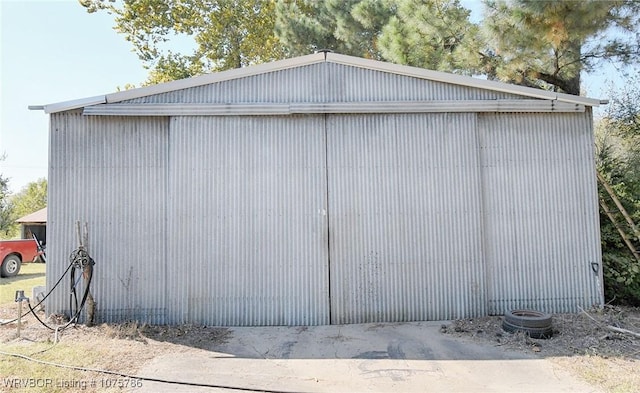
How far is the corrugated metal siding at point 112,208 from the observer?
5125mm

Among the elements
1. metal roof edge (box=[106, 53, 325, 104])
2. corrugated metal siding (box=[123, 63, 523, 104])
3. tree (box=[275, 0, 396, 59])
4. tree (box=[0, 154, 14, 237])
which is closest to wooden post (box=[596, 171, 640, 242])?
corrugated metal siding (box=[123, 63, 523, 104])

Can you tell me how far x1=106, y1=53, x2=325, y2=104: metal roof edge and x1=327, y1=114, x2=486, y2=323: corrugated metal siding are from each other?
3.28 feet

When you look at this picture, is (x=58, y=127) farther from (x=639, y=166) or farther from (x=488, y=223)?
(x=639, y=166)

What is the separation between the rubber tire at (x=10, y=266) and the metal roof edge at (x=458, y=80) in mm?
11299

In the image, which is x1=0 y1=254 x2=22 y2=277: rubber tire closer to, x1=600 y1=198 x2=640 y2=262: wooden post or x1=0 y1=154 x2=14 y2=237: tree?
x1=0 y1=154 x2=14 y2=237: tree

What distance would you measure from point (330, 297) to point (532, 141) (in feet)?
13.2

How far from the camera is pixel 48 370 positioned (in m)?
3.59

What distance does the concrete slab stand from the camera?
3.40 m

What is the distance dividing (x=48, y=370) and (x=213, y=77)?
4.15 m

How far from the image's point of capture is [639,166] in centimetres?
653

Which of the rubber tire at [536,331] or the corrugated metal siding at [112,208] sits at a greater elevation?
the corrugated metal siding at [112,208]

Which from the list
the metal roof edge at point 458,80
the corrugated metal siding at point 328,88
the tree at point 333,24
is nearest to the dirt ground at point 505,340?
the metal roof edge at point 458,80

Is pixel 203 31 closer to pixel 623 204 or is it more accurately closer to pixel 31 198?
pixel 623 204

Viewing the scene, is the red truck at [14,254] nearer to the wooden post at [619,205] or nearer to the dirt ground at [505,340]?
the dirt ground at [505,340]
